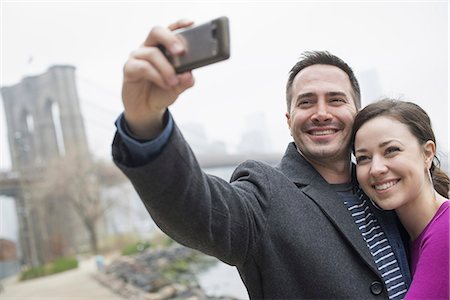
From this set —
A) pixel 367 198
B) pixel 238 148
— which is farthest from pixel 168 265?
pixel 367 198

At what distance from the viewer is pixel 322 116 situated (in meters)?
0.79

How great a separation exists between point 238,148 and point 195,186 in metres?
11.3

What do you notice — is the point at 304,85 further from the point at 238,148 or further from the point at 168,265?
the point at 238,148

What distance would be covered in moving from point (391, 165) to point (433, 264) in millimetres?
162

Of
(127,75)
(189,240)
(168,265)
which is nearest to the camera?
(127,75)

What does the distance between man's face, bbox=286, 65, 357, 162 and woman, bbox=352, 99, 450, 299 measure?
0.04 metres

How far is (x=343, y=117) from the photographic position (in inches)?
31.8

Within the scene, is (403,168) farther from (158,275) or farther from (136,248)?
(136,248)

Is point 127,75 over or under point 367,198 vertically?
over

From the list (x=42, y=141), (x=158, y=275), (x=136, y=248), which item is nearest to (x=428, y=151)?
(x=158, y=275)

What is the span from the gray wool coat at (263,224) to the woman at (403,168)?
76 mm

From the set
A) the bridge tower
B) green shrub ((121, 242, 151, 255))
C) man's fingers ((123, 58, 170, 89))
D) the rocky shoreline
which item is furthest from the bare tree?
man's fingers ((123, 58, 170, 89))

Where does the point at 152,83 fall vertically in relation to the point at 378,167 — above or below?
above

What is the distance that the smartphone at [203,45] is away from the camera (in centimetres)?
43
